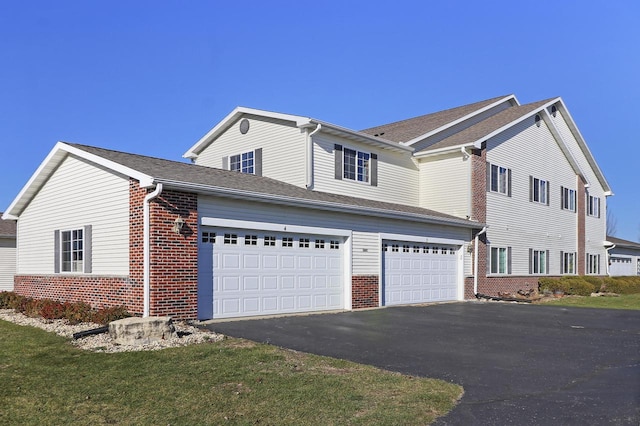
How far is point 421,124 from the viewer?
27781 millimetres

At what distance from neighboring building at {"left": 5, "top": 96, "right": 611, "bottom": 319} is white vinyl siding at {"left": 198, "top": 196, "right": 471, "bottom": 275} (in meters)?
0.05

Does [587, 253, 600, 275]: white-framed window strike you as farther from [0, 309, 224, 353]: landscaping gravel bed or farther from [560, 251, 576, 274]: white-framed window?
[0, 309, 224, 353]: landscaping gravel bed

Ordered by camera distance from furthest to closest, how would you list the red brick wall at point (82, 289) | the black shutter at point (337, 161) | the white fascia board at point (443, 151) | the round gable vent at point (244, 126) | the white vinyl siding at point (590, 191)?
the white vinyl siding at point (590, 191), the white fascia board at point (443, 151), the round gable vent at point (244, 126), the black shutter at point (337, 161), the red brick wall at point (82, 289)

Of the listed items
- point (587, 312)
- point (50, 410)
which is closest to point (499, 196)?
point (587, 312)

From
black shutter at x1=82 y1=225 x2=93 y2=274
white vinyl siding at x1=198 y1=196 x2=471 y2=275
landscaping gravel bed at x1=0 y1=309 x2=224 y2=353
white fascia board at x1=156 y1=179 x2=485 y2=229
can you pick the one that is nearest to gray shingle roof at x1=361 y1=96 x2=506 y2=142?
white fascia board at x1=156 y1=179 x2=485 y2=229

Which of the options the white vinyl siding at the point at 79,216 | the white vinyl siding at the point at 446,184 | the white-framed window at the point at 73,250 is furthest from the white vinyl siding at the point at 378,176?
the white-framed window at the point at 73,250

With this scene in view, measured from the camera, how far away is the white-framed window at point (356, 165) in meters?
21.2

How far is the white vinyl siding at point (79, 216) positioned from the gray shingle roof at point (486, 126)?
573 inches

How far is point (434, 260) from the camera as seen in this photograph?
21.4 metres

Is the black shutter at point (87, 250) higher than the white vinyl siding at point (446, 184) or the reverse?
the reverse

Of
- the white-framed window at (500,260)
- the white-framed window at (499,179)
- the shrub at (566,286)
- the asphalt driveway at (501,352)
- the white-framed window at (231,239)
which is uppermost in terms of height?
the white-framed window at (499,179)

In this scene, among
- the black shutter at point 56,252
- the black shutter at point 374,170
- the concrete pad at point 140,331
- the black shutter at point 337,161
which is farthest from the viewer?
the black shutter at point 374,170

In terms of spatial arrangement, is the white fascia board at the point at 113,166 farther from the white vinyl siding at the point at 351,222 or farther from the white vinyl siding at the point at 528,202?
the white vinyl siding at the point at 528,202

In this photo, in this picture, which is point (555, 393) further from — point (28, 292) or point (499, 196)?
point (499, 196)
